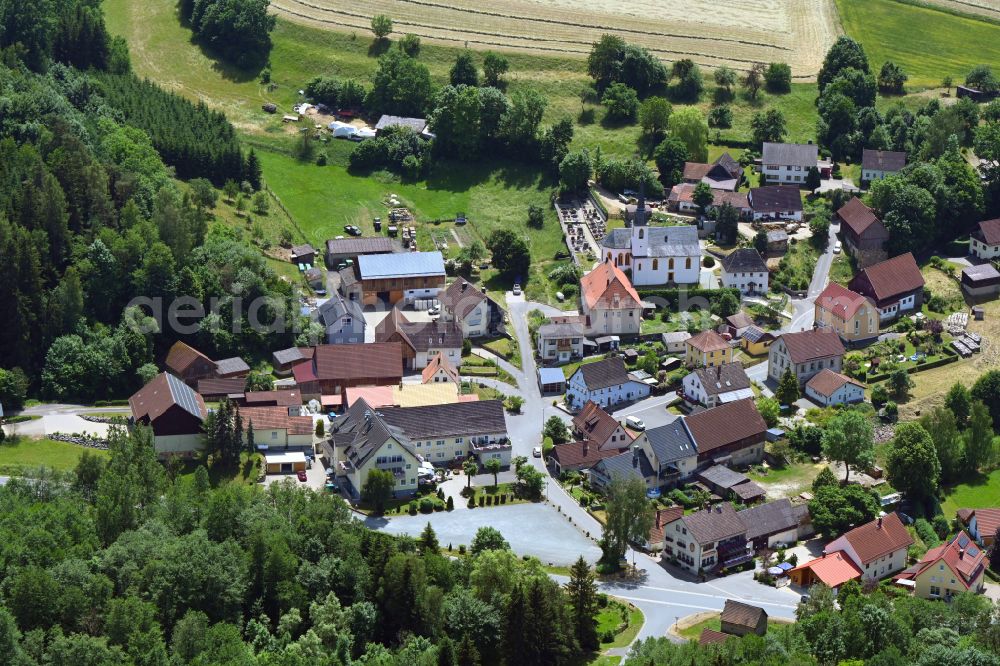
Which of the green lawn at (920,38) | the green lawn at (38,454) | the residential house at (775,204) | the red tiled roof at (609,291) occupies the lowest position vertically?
the green lawn at (38,454)

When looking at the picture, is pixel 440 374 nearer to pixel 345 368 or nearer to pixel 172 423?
pixel 345 368

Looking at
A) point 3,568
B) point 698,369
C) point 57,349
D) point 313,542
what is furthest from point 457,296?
point 3,568

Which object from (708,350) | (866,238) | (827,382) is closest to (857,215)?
(866,238)

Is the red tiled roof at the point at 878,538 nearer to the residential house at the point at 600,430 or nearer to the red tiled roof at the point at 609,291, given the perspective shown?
the residential house at the point at 600,430

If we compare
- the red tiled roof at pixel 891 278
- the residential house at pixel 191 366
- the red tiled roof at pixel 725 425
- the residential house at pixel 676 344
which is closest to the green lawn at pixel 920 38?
the red tiled roof at pixel 891 278

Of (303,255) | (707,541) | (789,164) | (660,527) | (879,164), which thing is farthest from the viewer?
(789,164)
